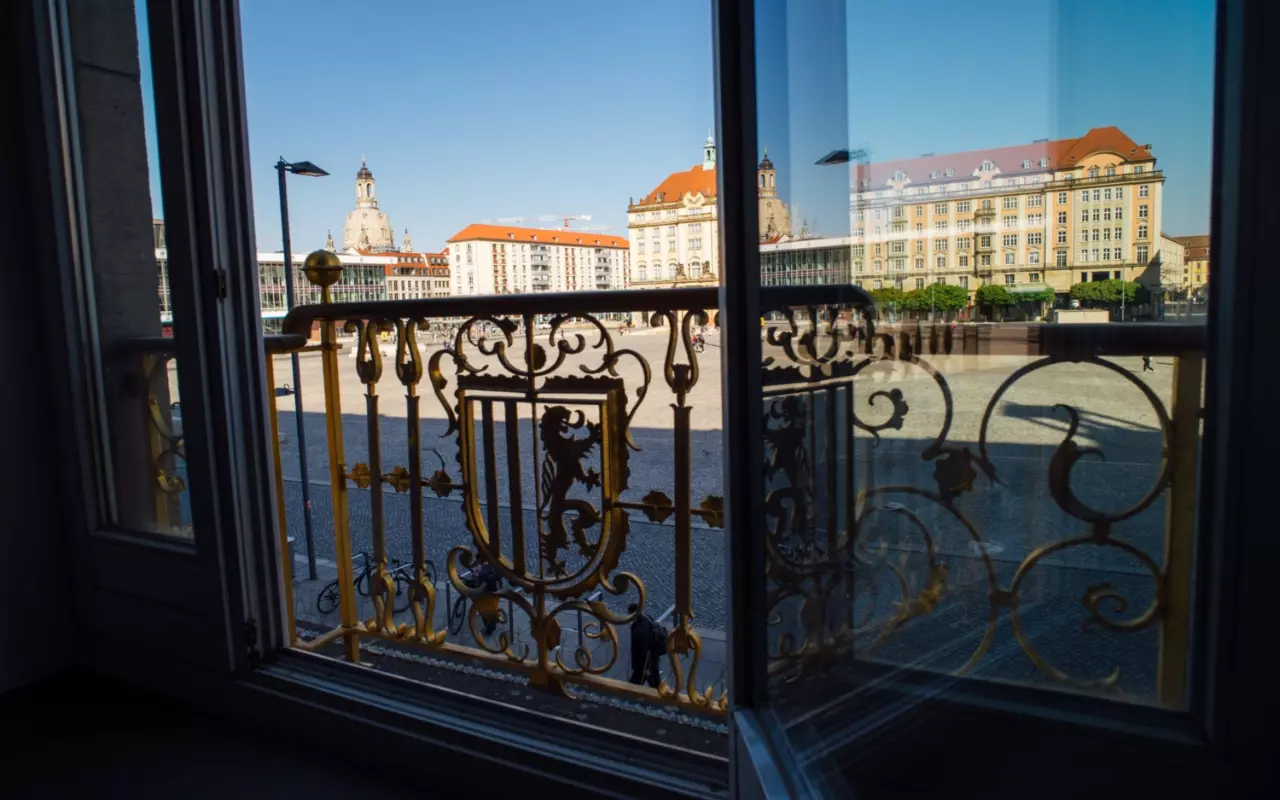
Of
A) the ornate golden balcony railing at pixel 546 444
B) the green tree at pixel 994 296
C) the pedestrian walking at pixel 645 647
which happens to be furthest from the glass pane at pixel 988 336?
the pedestrian walking at pixel 645 647

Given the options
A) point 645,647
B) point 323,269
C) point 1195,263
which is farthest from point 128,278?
point 645,647

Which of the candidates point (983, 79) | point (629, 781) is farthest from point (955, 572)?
point (629, 781)

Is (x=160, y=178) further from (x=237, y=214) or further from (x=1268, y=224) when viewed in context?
(x=1268, y=224)

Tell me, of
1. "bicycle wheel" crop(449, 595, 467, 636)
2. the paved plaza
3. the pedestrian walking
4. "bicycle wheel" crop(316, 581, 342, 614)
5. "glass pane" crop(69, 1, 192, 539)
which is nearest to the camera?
the paved plaza

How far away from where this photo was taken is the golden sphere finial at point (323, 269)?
5.68 feet

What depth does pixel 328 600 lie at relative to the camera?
6.01m

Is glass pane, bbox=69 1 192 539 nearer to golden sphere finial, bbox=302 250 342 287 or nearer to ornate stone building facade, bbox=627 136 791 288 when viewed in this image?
golden sphere finial, bbox=302 250 342 287

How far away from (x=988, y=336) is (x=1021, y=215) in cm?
8

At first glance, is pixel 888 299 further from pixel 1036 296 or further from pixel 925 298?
pixel 1036 296

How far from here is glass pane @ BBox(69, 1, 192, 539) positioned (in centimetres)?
155

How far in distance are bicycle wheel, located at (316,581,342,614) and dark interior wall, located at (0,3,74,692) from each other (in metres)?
4.10

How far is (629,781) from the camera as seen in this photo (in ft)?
3.82

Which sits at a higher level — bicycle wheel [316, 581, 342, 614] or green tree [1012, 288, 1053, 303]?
green tree [1012, 288, 1053, 303]

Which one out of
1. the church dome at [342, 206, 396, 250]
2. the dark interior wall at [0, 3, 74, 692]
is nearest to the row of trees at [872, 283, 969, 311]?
Answer: the dark interior wall at [0, 3, 74, 692]
